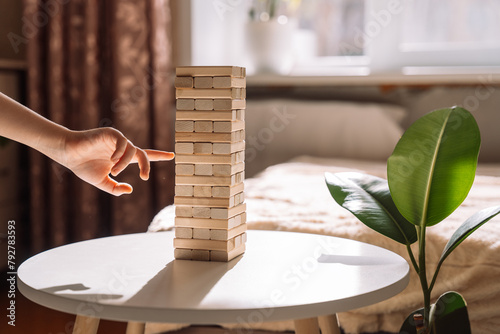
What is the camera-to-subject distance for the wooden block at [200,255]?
90 centimetres

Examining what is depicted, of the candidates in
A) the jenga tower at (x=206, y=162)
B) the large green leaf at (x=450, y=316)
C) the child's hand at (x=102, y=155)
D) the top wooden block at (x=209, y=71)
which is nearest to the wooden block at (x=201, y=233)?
the jenga tower at (x=206, y=162)

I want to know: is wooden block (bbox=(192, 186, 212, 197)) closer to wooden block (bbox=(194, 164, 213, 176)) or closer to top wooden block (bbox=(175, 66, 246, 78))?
wooden block (bbox=(194, 164, 213, 176))

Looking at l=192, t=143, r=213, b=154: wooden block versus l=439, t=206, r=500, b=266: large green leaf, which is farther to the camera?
l=192, t=143, r=213, b=154: wooden block

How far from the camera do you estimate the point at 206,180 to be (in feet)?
2.95

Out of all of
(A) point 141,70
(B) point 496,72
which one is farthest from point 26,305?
(B) point 496,72

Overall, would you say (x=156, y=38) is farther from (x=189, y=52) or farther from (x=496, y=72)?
(x=496, y=72)

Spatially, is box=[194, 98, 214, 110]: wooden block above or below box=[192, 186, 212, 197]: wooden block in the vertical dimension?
above

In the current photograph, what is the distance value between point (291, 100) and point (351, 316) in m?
1.62

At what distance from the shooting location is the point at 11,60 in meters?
2.74

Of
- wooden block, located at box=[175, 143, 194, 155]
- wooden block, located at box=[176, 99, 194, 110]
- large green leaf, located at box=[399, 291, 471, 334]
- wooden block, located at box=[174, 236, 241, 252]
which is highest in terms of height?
wooden block, located at box=[176, 99, 194, 110]

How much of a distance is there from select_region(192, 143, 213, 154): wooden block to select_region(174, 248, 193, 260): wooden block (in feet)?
0.46

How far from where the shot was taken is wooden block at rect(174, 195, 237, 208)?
35.0 inches

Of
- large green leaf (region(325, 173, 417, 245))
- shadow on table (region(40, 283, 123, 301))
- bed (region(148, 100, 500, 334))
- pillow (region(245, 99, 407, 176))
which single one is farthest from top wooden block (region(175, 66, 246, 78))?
pillow (region(245, 99, 407, 176))

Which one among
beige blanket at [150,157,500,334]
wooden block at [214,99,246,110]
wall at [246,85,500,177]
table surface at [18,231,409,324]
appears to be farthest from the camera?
wall at [246,85,500,177]
